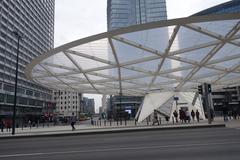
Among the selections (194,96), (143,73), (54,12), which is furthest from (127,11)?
(143,73)

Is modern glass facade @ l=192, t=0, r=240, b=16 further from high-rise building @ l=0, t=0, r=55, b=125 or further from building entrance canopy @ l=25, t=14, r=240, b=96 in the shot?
building entrance canopy @ l=25, t=14, r=240, b=96

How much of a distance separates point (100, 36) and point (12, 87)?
80.7m

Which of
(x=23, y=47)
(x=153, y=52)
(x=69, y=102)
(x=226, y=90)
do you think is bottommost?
(x=153, y=52)

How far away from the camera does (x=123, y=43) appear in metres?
22.7

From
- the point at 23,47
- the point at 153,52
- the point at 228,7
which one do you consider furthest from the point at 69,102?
the point at 153,52

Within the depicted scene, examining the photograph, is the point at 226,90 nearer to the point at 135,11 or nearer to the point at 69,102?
the point at 135,11

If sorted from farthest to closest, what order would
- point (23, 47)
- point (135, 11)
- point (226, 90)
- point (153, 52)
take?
point (135, 11)
point (226, 90)
point (23, 47)
point (153, 52)

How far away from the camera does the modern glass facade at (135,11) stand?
14612cm

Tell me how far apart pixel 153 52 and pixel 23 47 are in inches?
3567

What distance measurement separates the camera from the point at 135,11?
509 ft

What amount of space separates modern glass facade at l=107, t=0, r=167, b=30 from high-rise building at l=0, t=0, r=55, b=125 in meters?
32.9

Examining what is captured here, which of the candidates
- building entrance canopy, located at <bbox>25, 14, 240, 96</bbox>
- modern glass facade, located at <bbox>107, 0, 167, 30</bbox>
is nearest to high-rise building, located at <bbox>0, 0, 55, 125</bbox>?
modern glass facade, located at <bbox>107, 0, 167, 30</bbox>

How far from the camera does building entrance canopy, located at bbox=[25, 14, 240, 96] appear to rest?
2033 cm

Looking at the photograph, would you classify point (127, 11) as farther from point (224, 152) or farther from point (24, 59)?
point (224, 152)
